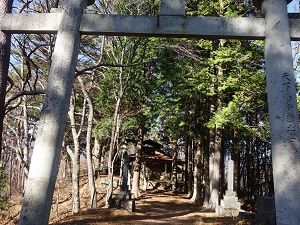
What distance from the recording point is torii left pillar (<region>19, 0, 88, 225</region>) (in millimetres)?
3898

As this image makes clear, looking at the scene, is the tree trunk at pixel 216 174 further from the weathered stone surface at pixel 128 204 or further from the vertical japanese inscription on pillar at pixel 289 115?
the vertical japanese inscription on pillar at pixel 289 115

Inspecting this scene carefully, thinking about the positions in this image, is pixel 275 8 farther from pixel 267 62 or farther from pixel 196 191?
pixel 196 191

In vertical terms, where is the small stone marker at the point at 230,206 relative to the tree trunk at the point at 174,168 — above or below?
below

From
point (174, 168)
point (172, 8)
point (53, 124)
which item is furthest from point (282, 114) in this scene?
point (174, 168)

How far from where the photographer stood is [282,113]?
394 cm

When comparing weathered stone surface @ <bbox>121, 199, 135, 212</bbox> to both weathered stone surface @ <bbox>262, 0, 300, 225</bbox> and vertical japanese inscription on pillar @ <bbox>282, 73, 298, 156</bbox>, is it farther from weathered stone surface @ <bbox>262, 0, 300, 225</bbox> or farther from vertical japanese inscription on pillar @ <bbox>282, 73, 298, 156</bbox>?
vertical japanese inscription on pillar @ <bbox>282, 73, 298, 156</bbox>

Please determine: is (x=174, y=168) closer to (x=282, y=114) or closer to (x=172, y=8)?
(x=172, y=8)

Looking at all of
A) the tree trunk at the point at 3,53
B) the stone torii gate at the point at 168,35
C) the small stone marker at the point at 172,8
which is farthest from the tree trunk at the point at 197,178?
the small stone marker at the point at 172,8

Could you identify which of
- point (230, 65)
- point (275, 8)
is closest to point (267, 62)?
point (275, 8)

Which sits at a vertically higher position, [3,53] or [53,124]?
[3,53]

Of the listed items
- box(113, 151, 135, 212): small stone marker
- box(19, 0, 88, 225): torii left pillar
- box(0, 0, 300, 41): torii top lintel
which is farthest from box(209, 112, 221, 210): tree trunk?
box(19, 0, 88, 225): torii left pillar

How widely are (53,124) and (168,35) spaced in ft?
6.53

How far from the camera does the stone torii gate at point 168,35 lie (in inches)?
150

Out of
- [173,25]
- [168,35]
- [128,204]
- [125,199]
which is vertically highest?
[173,25]
